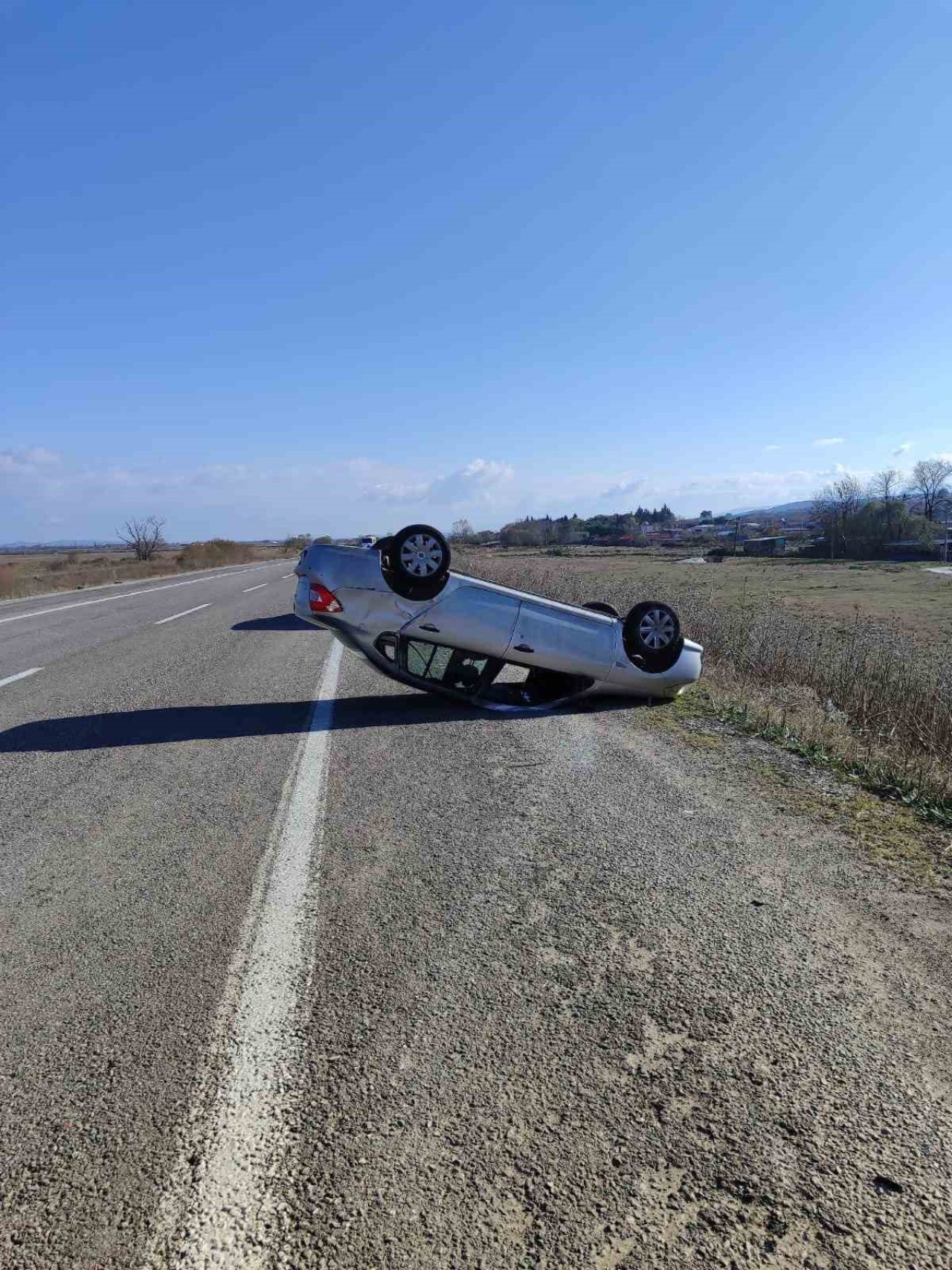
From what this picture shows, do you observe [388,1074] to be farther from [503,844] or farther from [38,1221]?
[503,844]

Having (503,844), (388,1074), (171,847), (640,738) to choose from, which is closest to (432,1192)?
(388,1074)

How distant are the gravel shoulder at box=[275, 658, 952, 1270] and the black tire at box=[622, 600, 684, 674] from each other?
3.08 m

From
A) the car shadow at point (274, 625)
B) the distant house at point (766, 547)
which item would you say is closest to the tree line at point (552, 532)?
the distant house at point (766, 547)

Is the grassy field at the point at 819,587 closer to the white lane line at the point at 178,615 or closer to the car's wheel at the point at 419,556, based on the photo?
the white lane line at the point at 178,615

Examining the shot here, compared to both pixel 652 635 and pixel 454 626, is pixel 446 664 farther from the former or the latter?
pixel 652 635

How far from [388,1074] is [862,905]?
219cm

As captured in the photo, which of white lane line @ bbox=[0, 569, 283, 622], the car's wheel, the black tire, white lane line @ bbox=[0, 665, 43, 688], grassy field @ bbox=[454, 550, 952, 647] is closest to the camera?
the car's wheel

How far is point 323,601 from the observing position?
719 cm

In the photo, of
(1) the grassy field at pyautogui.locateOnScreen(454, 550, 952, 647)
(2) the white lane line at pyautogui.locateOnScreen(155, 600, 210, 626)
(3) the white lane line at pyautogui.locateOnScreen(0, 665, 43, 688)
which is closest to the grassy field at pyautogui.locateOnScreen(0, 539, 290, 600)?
(2) the white lane line at pyautogui.locateOnScreen(155, 600, 210, 626)

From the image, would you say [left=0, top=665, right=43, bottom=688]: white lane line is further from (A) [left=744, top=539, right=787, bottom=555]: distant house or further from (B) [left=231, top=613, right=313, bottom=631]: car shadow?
(A) [left=744, top=539, right=787, bottom=555]: distant house

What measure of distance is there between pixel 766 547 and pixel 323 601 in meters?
92.4

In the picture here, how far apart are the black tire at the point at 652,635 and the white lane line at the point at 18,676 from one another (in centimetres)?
666

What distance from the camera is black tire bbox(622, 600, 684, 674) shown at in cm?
736

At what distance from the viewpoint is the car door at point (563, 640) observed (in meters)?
7.11
